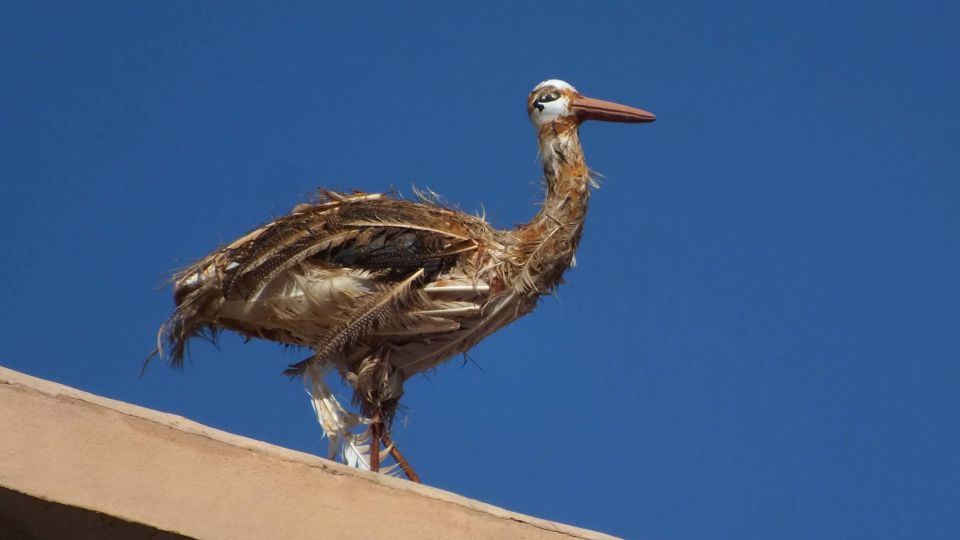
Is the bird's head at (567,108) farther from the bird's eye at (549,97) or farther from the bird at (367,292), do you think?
the bird at (367,292)

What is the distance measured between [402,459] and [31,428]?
4.51 m

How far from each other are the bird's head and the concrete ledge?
538 cm

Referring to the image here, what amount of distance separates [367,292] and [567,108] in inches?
78.0

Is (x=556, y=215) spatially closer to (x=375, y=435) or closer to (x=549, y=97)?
(x=549, y=97)

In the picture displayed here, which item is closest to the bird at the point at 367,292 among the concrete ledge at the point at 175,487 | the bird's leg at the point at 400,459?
the bird's leg at the point at 400,459

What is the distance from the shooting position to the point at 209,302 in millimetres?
9305

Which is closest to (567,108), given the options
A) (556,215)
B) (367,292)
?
→ (556,215)

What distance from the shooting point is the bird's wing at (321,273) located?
9.21 meters

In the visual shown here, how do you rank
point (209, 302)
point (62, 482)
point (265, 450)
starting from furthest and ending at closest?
point (209, 302) → point (265, 450) → point (62, 482)

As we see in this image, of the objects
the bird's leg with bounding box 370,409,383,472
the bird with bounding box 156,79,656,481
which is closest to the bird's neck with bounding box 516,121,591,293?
the bird with bounding box 156,79,656,481

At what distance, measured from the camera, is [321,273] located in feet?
30.6

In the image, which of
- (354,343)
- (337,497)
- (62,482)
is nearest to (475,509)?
(337,497)

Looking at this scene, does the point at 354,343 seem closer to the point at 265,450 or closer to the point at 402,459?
the point at 402,459

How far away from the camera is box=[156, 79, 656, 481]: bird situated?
9.24m
